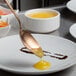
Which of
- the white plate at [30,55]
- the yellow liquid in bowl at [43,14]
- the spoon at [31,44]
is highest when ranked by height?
the spoon at [31,44]

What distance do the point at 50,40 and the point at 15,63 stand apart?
13cm

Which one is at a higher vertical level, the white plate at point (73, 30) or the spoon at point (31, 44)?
the spoon at point (31, 44)

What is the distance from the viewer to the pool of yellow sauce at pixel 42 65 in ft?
1.72

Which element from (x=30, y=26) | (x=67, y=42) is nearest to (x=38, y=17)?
(x=30, y=26)

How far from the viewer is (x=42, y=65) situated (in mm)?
529

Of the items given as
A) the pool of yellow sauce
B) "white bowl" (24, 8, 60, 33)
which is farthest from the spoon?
"white bowl" (24, 8, 60, 33)

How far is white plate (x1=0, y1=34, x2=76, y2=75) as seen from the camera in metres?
0.51

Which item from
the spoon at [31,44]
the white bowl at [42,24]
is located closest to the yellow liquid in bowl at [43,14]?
the white bowl at [42,24]

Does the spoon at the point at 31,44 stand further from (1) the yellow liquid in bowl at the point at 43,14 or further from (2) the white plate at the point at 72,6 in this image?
(2) the white plate at the point at 72,6

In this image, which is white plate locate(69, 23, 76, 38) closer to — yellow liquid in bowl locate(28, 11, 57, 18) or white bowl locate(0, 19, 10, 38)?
yellow liquid in bowl locate(28, 11, 57, 18)

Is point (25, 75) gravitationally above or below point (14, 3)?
above

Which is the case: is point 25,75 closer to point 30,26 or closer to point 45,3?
point 30,26

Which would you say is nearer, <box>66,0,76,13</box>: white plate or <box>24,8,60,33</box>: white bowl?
<box>24,8,60,33</box>: white bowl

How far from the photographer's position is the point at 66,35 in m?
0.71
